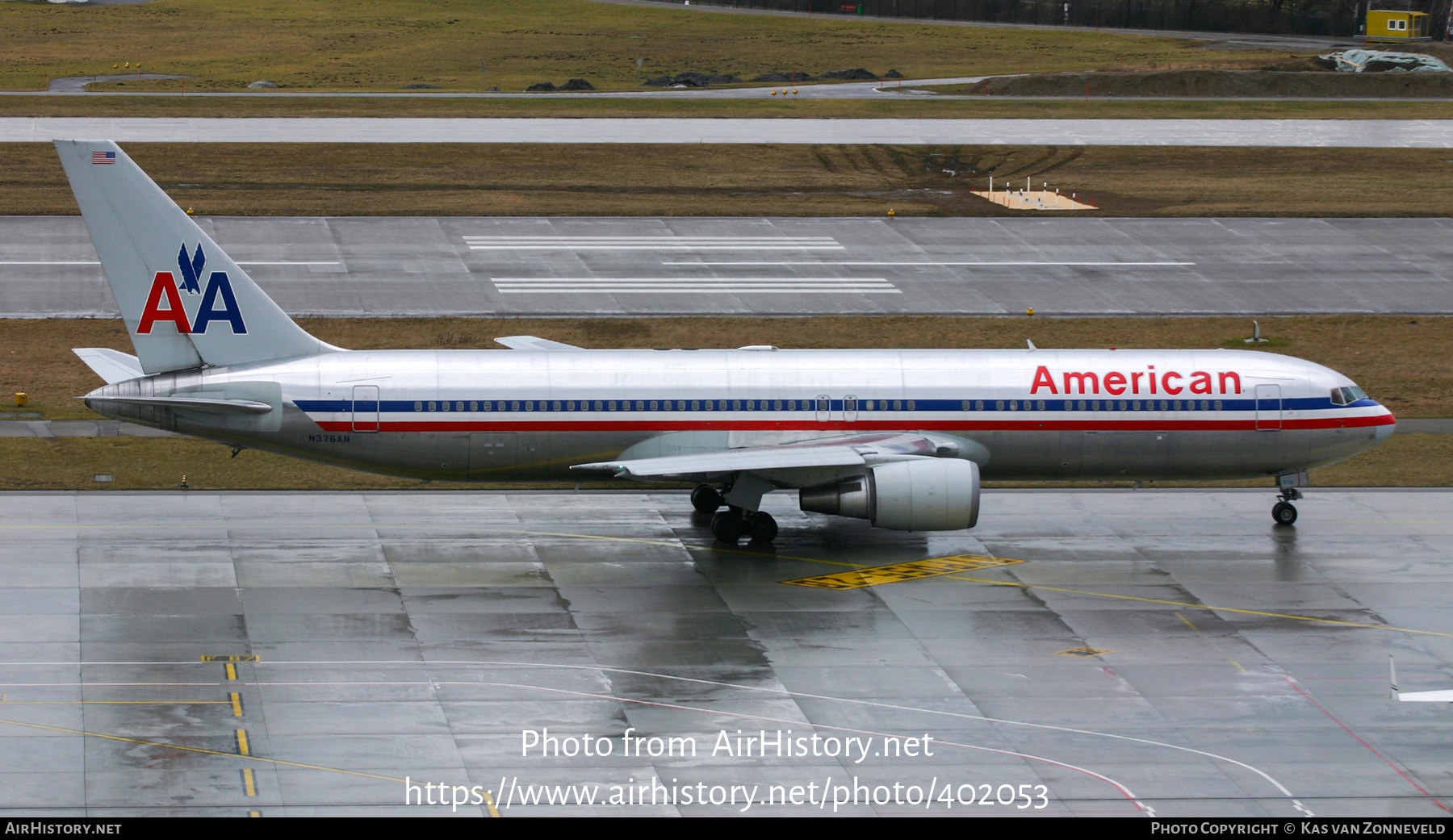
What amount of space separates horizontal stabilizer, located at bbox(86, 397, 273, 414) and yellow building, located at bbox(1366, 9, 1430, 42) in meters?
138

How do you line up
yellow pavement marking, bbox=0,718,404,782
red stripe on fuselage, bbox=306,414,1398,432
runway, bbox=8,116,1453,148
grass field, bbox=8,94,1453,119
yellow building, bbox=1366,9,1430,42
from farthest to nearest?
yellow building, bbox=1366,9,1430,42 → grass field, bbox=8,94,1453,119 → runway, bbox=8,116,1453,148 → red stripe on fuselage, bbox=306,414,1398,432 → yellow pavement marking, bbox=0,718,404,782

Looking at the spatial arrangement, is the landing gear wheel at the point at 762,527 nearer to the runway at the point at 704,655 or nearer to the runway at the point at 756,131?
the runway at the point at 704,655

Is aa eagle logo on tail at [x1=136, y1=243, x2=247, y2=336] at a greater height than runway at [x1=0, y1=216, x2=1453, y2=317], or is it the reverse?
aa eagle logo on tail at [x1=136, y1=243, x2=247, y2=336]

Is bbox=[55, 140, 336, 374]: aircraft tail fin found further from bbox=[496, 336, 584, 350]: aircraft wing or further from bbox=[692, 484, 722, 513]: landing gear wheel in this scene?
bbox=[692, 484, 722, 513]: landing gear wheel

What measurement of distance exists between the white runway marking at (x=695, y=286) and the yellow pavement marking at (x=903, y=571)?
86.9ft

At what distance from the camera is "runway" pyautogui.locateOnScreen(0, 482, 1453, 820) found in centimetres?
2494

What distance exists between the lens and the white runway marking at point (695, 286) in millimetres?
62250

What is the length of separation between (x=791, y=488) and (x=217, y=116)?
68.7 metres

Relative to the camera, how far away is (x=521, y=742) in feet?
86.3

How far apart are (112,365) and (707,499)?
49.6 feet

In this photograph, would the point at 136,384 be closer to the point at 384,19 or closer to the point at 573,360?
the point at 573,360

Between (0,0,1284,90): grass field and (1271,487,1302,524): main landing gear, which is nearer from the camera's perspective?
(1271,487,1302,524): main landing gear

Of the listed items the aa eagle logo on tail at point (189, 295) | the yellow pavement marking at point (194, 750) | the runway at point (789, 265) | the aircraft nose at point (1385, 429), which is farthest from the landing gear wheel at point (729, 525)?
the runway at point (789, 265)

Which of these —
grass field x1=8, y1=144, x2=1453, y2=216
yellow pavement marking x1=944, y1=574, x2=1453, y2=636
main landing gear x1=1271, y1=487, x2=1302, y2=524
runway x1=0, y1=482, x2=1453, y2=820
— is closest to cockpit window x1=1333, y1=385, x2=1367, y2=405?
main landing gear x1=1271, y1=487, x2=1302, y2=524
